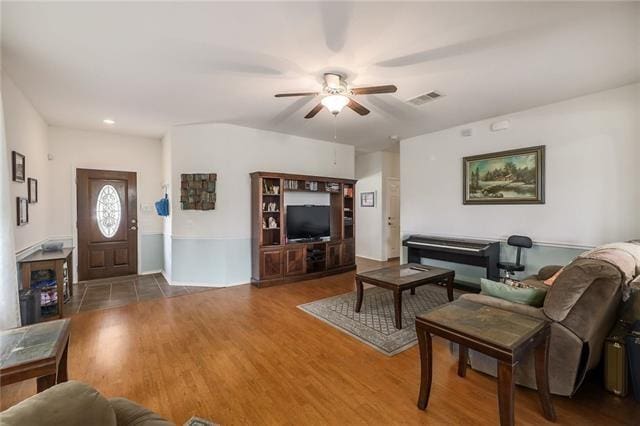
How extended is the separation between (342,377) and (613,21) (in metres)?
3.58

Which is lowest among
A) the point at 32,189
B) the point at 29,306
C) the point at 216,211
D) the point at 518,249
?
the point at 29,306

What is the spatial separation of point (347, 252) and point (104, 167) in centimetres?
504

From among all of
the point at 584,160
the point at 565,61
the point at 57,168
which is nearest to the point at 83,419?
the point at 565,61

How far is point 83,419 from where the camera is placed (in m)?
0.94

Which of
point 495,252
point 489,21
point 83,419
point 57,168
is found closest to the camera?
point 83,419

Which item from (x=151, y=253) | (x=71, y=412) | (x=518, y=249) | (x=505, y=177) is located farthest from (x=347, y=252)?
(x=71, y=412)

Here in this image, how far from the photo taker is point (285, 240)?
5230 mm

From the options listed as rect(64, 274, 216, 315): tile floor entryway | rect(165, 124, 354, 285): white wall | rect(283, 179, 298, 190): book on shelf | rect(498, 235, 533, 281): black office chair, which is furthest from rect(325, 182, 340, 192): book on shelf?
rect(498, 235, 533, 281): black office chair

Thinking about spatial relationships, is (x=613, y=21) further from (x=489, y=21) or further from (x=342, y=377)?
(x=342, y=377)

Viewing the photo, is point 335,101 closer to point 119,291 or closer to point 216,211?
point 216,211

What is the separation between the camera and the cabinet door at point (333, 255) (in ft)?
18.7

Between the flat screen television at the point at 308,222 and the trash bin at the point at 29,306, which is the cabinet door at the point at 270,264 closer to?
the flat screen television at the point at 308,222

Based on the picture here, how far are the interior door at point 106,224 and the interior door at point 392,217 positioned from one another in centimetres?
572

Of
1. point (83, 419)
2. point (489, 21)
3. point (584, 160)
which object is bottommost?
point (83, 419)
